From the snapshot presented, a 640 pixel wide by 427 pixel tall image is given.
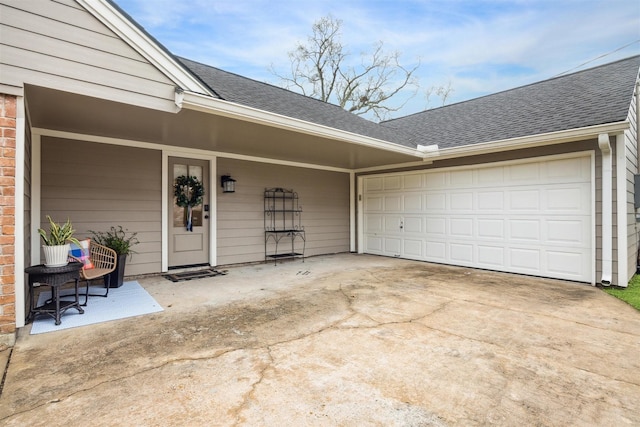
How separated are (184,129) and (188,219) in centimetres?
185

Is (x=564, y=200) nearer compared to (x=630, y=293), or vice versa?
(x=630, y=293)

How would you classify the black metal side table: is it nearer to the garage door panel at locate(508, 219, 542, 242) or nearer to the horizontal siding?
the garage door panel at locate(508, 219, 542, 242)

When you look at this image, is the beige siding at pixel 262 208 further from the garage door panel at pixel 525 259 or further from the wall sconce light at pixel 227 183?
the garage door panel at pixel 525 259

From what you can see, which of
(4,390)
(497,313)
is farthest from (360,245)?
(4,390)

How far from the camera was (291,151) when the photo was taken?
19.9ft

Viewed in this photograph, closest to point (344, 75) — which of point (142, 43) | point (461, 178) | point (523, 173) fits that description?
point (461, 178)

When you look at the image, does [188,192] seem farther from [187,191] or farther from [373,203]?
[373,203]

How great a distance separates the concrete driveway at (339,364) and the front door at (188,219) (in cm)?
190

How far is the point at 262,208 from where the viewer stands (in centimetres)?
668

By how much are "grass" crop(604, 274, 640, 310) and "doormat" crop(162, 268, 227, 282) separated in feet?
18.6

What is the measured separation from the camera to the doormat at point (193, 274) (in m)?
5.07

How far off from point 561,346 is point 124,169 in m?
5.90

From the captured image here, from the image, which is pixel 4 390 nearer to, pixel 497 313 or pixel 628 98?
pixel 497 313

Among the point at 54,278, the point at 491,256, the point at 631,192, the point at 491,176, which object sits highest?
the point at 491,176
